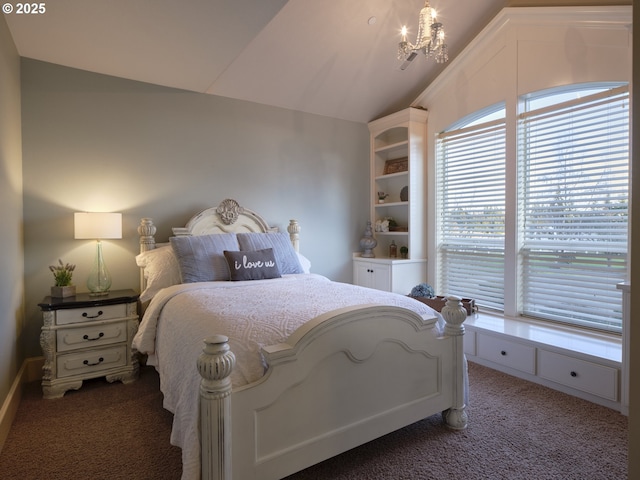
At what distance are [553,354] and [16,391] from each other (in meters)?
3.49

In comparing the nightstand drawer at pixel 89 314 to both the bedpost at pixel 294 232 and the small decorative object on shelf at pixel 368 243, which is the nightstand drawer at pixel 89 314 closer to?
the bedpost at pixel 294 232

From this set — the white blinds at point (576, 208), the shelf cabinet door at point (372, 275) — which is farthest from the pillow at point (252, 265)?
the white blinds at point (576, 208)

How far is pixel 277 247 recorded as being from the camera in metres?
3.13

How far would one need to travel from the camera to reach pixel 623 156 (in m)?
2.55

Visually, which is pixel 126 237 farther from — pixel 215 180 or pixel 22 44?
pixel 22 44

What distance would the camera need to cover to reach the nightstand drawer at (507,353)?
102 inches

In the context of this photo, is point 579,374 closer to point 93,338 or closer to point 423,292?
point 423,292

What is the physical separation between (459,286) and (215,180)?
8.79ft

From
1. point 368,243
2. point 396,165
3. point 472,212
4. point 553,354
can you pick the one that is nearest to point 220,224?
point 368,243

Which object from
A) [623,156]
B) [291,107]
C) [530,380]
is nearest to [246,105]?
[291,107]

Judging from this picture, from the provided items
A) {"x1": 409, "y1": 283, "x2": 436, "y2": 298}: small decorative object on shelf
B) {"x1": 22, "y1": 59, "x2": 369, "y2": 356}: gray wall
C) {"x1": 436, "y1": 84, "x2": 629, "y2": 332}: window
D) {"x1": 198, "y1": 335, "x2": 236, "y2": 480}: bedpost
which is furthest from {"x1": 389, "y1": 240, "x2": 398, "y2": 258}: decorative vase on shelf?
{"x1": 198, "y1": 335, "x2": 236, "y2": 480}: bedpost

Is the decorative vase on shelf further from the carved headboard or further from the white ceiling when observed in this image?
the white ceiling

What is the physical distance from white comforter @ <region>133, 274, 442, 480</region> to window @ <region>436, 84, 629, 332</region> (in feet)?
5.27

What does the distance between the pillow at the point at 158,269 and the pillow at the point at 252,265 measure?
0.42 metres
